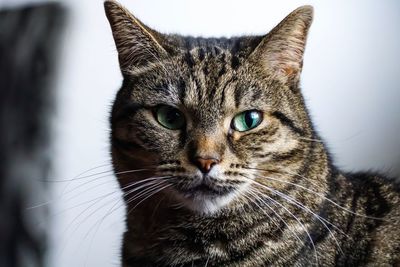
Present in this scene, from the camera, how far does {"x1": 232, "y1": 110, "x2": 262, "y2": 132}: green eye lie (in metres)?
1.24

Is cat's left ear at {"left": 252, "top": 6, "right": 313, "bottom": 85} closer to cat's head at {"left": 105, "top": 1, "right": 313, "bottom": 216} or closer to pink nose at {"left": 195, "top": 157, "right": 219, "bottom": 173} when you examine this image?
cat's head at {"left": 105, "top": 1, "right": 313, "bottom": 216}

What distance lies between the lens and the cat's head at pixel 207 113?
1176 mm

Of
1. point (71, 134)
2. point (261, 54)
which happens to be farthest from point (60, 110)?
point (261, 54)

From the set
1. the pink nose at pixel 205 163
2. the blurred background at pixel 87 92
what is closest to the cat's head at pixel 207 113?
the pink nose at pixel 205 163

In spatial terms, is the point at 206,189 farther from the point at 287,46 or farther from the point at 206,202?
the point at 287,46

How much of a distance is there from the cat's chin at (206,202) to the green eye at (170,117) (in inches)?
6.0

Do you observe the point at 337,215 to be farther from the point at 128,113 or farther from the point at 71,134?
the point at 71,134

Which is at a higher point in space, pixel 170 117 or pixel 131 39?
pixel 131 39

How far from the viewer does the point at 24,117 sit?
66.9 inches

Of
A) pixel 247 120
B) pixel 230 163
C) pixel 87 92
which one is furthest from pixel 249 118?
pixel 87 92

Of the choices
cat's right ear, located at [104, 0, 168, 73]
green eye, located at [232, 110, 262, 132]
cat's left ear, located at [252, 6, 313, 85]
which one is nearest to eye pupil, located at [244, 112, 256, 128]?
green eye, located at [232, 110, 262, 132]

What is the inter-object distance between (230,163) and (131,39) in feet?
1.21

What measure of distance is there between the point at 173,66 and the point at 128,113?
143mm

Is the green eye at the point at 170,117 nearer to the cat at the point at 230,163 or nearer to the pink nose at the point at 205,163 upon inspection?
the cat at the point at 230,163
